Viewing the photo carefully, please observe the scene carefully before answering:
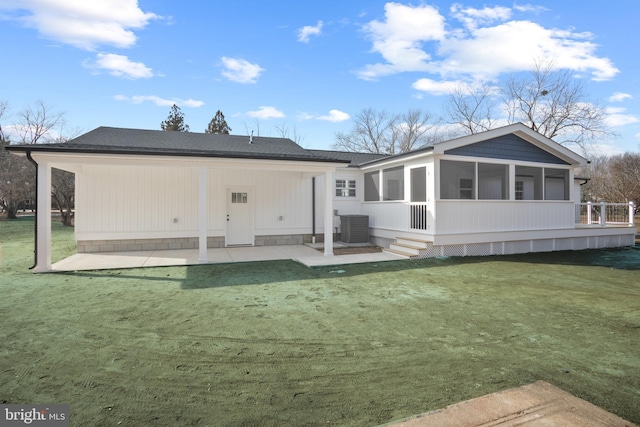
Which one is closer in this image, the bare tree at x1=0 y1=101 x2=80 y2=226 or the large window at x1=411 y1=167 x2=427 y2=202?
the large window at x1=411 y1=167 x2=427 y2=202

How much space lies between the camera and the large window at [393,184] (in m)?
10.9

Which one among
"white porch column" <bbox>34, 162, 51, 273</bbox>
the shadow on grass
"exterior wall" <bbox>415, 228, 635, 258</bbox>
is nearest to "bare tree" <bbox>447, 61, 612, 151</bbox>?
"exterior wall" <bbox>415, 228, 635, 258</bbox>

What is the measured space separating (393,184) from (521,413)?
9430 millimetres

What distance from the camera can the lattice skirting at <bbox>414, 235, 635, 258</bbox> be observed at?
899 centimetres

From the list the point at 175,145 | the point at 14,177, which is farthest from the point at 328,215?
the point at 14,177

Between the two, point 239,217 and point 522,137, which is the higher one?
point 522,137

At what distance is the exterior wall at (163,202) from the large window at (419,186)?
4.03 meters

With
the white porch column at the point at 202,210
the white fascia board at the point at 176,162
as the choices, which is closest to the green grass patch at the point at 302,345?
the white porch column at the point at 202,210

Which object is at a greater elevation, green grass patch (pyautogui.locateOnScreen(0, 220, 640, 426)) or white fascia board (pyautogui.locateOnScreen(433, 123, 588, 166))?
white fascia board (pyautogui.locateOnScreen(433, 123, 588, 166))

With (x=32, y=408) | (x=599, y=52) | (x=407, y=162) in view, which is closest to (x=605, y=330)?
(x=32, y=408)

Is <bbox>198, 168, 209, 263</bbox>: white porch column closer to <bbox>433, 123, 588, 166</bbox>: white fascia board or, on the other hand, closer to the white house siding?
the white house siding

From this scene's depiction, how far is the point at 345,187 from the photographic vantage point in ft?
40.2

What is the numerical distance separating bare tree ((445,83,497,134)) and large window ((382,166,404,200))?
19.5 metres

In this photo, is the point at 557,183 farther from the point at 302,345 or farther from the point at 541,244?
the point at 302,345
